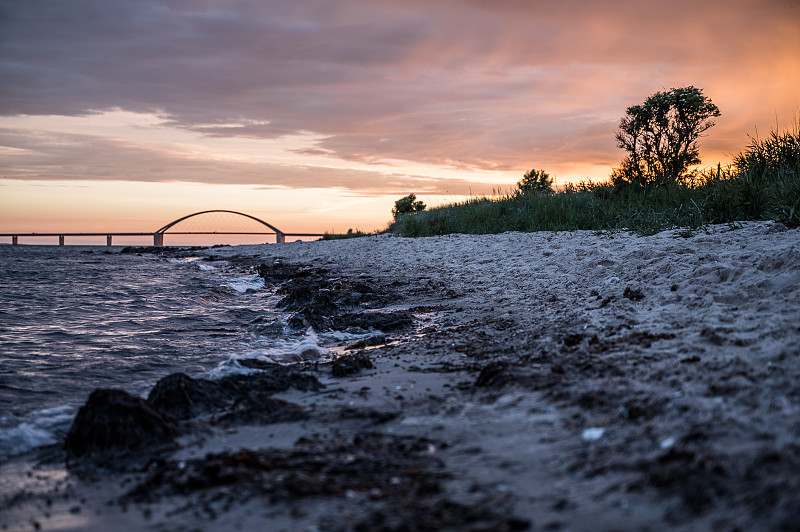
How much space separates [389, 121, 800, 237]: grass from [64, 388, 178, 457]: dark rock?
309 inches

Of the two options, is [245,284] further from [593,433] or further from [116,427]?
[593,433]

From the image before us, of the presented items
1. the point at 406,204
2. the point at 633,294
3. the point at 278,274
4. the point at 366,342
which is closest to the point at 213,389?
the point at 366,342

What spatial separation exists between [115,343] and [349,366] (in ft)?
13.3

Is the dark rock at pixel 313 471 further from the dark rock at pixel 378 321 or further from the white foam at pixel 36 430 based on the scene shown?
the dark rock at pixel 378 321

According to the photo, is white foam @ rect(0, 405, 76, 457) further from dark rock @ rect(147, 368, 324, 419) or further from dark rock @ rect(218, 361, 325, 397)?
dark rock @ rect(218, 361, 325, 397)

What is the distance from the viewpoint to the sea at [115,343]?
449 centimetres

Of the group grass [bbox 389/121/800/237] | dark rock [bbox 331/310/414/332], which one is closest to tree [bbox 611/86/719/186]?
grass [bbox 389/121/800/237]

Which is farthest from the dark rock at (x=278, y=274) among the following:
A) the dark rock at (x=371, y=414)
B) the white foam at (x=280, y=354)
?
the dark rock at (x=371, y=414)

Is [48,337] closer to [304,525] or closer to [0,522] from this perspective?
[0,522]

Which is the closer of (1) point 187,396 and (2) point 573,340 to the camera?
(1) point 187,396

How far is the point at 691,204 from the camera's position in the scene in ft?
36.9

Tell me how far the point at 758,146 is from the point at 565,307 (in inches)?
352

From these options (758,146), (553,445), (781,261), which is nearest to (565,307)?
(781,261)

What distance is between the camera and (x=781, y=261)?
520cm
